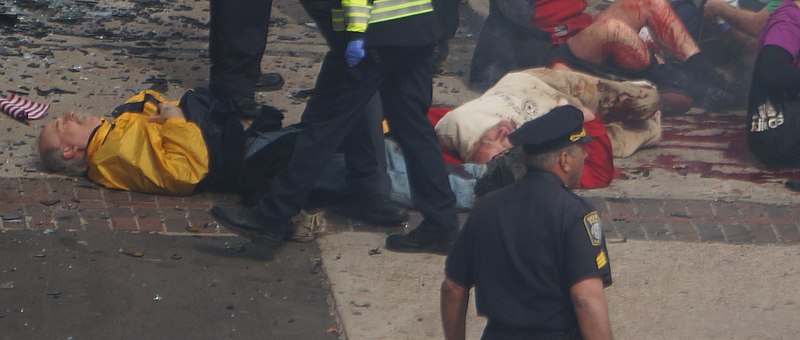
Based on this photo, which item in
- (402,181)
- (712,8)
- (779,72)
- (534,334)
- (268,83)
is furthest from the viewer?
(712,8)

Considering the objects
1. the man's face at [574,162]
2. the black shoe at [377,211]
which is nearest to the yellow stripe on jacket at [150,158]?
the black shoe at [377,211]

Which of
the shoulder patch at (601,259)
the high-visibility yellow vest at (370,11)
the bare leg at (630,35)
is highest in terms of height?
the high-visibility yellow vest at (370,11)

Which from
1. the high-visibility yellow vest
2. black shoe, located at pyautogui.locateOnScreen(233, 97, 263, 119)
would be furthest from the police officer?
black shoe, located at pyautogui.locateOnScreen(233, 97, 263, 119)

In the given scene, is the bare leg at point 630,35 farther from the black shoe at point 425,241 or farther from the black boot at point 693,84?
the black shoe at point 425,241

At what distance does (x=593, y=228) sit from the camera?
326cm

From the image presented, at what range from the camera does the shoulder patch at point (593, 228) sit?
10.6 ft

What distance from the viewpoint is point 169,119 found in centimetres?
586

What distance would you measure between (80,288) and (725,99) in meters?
4.49

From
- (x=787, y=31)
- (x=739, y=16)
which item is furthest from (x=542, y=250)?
(x=739, y=16)

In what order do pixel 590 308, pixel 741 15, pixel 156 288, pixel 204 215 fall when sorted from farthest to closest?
pixel 741 15 → pixel 204 215 → pixel 156 288 → pixel 590 308

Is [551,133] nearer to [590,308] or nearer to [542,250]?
[542,250]

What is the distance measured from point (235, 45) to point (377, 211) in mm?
1442

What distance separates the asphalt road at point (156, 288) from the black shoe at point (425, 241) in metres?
0.38

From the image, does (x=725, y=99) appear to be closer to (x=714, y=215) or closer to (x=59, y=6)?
(x=714, y=215)
